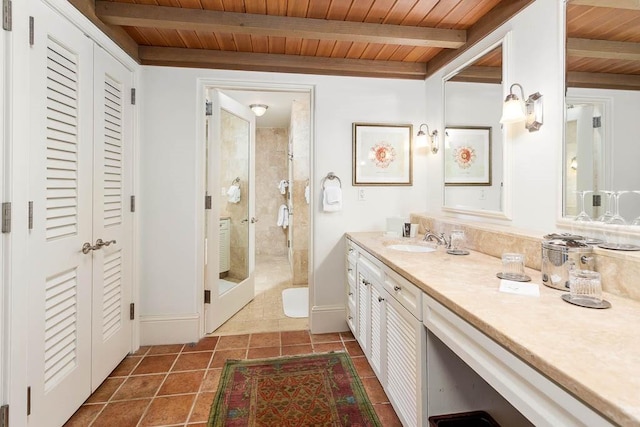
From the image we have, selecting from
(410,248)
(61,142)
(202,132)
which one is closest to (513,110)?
(410,248)

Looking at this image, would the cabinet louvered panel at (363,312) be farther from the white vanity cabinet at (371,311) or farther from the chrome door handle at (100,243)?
the chrome door handle at (100,243)

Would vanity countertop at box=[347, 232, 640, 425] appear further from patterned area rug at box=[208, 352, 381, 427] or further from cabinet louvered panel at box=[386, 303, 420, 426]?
patterned area rug at box=[208, 352, 381, 427]

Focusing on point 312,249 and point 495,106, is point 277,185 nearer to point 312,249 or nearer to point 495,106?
point 312,249

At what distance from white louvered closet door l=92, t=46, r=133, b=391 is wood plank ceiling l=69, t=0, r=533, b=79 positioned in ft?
0.93

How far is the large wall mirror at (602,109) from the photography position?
123cm

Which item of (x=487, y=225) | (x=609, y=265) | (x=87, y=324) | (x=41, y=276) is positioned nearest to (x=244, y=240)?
(x=87, y=324)

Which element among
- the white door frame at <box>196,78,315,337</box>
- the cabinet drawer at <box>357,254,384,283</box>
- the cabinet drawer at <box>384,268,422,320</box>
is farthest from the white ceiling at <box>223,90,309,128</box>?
the cabinet drawer at <box>384,268,422,320</box>

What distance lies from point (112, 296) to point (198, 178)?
1004 mm

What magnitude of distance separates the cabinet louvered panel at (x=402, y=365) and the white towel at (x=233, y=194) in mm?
1886

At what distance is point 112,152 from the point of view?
2043 millimetres

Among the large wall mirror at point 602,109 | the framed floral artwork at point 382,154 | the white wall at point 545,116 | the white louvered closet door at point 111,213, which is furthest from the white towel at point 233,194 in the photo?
the large wall mirror at point 602,109

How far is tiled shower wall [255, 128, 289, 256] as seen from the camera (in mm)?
6082

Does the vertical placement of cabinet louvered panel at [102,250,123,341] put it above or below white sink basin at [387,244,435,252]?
below

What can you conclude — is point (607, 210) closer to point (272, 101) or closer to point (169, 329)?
point (169, 329)
